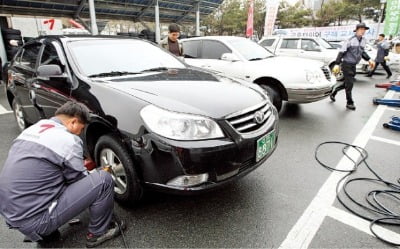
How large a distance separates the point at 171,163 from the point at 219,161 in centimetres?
35

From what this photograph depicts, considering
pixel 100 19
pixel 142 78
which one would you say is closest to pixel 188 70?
pixel 142 78

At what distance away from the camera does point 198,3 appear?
17156mm

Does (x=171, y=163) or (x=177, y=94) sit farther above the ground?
(x=177, y=94)

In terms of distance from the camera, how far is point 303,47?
32.2 ft

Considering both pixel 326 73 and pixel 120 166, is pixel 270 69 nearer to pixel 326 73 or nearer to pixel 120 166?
pixel 326 73

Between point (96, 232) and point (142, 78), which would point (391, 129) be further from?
point (96, 232)

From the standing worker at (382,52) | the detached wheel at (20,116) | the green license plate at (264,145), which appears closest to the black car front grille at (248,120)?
the green license plate at (264,145)

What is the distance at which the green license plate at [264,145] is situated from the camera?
2.19m

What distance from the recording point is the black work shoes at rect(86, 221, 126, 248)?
75.8 inches

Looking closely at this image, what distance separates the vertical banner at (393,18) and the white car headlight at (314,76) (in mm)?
15155

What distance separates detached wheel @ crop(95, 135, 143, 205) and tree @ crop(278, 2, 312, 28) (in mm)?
32847

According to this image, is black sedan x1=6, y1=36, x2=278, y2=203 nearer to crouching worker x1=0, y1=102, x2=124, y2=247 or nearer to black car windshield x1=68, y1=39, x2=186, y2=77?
black car windshield x1=68, y1=39, x2=186, y2=77

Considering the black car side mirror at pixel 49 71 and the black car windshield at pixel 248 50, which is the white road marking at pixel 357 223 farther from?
the black car windshield at pixel 248 50

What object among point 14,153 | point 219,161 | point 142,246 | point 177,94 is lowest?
point 142,246
